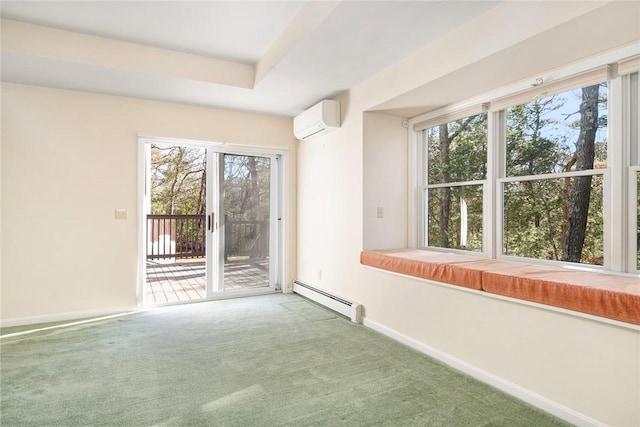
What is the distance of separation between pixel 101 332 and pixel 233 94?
2712 millimetres

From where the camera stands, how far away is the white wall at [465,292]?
171 cm

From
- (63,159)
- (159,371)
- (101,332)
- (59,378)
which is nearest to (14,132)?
(63,159)

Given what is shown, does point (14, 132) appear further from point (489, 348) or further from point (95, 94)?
→ point (489, 348)

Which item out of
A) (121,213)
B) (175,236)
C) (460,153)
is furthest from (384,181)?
(175,236)

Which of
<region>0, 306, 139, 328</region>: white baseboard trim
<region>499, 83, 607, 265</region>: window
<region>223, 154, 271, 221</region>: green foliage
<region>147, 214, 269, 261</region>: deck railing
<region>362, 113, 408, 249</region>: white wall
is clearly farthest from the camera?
<region>147, 214, 269, 261</region>: deck railing

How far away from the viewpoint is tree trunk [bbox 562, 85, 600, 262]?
223cm

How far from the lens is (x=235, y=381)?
86.7 inches

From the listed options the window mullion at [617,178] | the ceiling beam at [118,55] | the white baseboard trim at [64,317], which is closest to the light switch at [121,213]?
the white baseboard trim at [64,317]

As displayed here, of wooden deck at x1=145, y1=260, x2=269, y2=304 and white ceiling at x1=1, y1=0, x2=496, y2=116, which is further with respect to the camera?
wooden deck at x1=145, y1=260, x2=269, y2=304

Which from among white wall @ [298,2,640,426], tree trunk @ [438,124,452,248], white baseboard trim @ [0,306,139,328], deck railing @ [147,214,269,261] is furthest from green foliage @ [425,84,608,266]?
deck railing @ [147,214,269,261]

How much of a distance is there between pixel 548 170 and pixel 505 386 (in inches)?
61.1

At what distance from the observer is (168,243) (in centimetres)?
684

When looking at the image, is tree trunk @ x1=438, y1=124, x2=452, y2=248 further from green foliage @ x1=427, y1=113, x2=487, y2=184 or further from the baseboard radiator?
the baseboard radiator

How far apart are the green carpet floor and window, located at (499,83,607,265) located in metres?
1.14
